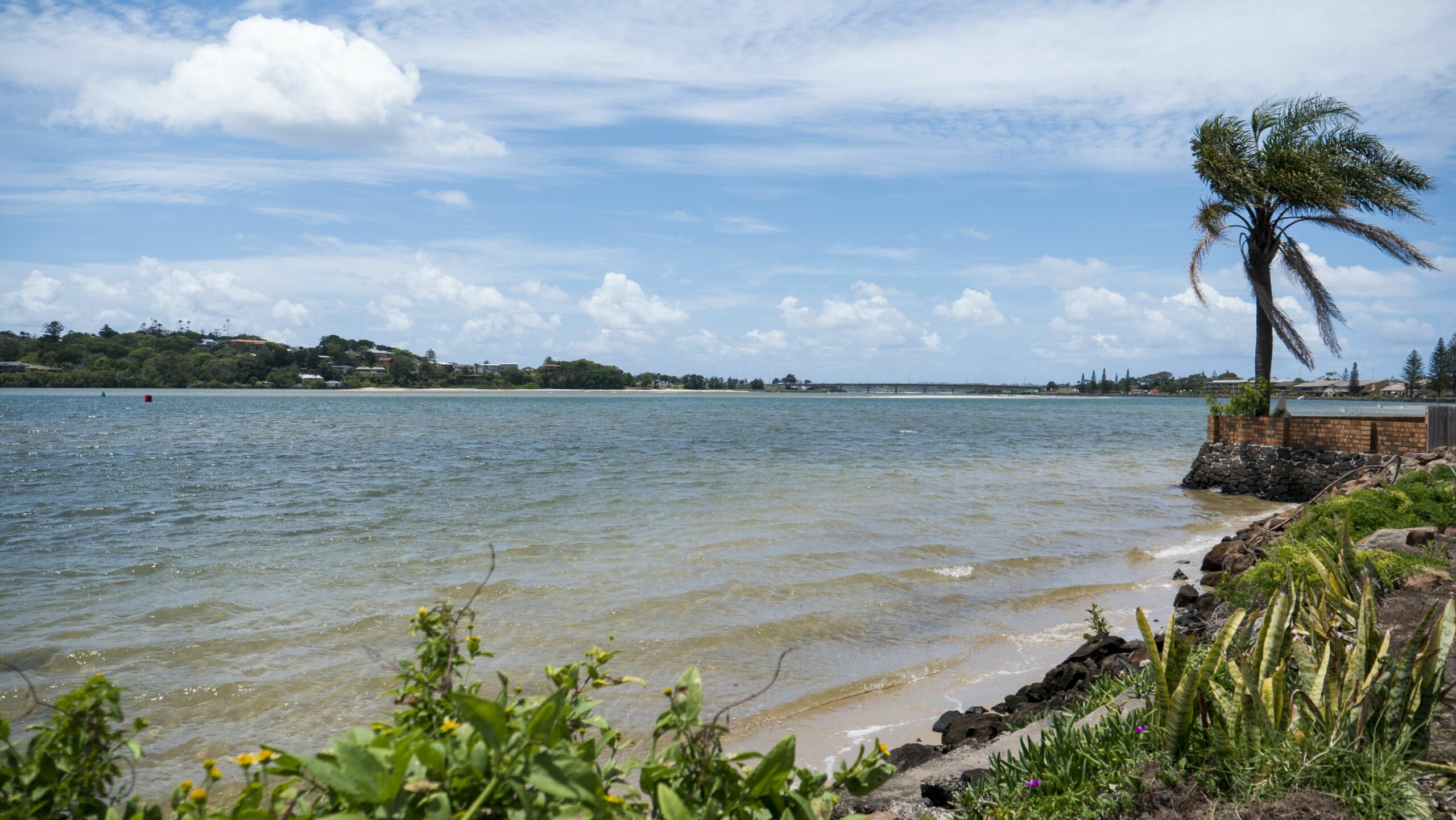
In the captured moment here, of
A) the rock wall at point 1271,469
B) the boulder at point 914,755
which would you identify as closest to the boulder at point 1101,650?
the boulder at point 914,755

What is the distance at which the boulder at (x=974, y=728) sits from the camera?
216 inches

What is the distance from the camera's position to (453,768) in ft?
4.97

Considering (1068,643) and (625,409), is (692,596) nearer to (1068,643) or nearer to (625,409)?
(1068,643)

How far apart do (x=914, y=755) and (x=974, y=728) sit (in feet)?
2.07

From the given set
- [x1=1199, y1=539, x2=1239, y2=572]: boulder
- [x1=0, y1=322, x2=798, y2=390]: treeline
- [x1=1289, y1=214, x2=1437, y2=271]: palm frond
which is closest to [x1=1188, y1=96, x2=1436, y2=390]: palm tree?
[x1=1289, y1=214, x2=1437, y2=271]: palm frond

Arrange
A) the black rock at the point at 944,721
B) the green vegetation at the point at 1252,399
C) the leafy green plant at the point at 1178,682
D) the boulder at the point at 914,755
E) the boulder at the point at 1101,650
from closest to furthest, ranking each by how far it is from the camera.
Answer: the leafy green plant at the point at 1178,682 → the boulder at the point at 914,755 → the black rock at the point at 944,721 → the boulder at the point at 1101,650 → the green vegetation at the point at 1252,399

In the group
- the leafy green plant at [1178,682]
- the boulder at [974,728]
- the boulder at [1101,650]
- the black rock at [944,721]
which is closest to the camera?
the leafy green plant at [1178,682]

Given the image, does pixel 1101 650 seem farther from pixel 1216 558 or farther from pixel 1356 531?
pixel 1216 558

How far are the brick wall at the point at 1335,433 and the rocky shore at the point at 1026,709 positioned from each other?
30.3 feet

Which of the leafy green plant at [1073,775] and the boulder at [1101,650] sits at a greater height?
the leafy green plant at [1073,775]

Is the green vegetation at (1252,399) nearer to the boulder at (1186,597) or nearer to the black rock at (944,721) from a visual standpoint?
the boulder at (1186,597)

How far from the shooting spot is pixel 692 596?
33.1 ft

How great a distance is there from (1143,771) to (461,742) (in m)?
3.05

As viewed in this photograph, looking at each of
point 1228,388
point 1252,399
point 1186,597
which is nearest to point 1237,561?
point 1186,597
